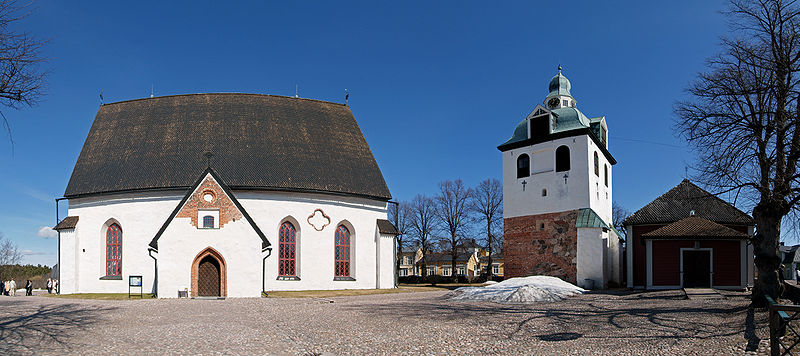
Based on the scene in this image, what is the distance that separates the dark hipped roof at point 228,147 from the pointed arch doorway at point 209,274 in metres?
5.24

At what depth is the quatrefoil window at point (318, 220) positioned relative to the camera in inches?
1323

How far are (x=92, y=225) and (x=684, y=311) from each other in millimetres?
30321

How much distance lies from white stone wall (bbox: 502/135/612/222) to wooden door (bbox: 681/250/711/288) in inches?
227

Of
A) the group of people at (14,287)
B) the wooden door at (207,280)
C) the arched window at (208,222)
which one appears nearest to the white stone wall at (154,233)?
the wooden door at (207,280)

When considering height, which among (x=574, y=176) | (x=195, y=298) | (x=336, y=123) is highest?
(x=336, y=123)

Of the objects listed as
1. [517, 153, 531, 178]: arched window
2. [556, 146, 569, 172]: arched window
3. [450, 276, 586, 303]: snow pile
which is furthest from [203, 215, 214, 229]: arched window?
[556, 146, 569, 172]: arched window

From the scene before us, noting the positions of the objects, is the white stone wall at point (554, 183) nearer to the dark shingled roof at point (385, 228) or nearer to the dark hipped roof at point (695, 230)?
the dark hipped roof at point (695, 230)

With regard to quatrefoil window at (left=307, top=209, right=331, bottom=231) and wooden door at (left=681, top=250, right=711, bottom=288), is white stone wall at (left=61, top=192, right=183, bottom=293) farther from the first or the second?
wooden door at (left=681, top=250, right=711, bottom=288)

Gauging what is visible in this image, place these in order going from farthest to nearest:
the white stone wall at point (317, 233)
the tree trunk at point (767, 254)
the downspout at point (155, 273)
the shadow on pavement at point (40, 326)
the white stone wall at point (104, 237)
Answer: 1. the white stone wall at point (317, 233)
2. the white stone wall at point (104, 237)
3. the downspout at point (155, 273)
4. the tree trunk at point (767, 254)
5. the shadow on pavement at point (40, 326)

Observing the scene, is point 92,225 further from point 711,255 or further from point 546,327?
point 711,255

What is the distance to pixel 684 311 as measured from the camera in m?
16.2

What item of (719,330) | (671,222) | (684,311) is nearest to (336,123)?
(671,222)

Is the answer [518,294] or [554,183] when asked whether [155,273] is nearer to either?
[518,294]

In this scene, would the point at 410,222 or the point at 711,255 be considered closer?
the point at 711,255
